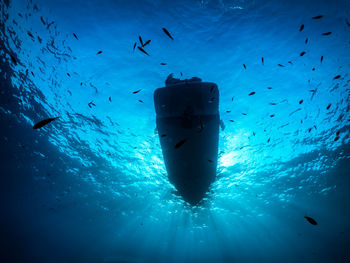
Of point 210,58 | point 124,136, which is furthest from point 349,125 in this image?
point 124,136

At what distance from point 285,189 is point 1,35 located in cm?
2659

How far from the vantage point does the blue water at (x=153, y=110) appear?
7.18 metres

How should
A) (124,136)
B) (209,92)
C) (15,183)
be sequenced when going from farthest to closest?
(15,183), (124,136), (209,92)

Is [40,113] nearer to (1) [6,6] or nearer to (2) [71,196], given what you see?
(1) [6,6]

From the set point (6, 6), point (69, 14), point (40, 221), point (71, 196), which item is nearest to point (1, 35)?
point (6, 6)

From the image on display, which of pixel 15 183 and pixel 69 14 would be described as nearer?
pixel 69 14

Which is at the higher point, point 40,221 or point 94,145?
point 40,221

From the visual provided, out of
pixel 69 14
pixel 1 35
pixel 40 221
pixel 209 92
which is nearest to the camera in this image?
pixel 209 92

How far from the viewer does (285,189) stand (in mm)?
20891

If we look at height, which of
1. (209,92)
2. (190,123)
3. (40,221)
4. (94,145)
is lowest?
(190,123)

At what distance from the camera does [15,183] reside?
2356cm

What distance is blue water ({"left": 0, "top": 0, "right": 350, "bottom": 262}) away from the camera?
718 centimetres

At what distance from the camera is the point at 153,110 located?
1074cm

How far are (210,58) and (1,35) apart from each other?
402 inches
